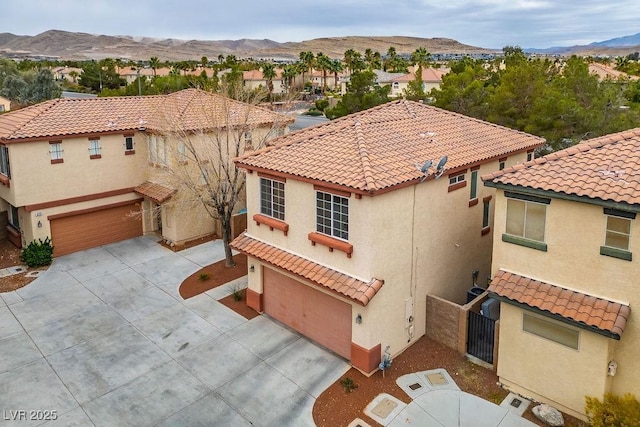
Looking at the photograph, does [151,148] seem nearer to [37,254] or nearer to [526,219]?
[37,254]

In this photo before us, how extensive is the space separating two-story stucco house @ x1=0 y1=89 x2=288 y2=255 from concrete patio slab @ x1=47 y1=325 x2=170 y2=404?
885 centimetres

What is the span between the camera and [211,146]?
2431 centimetres

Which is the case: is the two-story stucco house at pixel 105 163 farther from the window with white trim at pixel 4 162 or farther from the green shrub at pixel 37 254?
the green shrub at pixel 37 254

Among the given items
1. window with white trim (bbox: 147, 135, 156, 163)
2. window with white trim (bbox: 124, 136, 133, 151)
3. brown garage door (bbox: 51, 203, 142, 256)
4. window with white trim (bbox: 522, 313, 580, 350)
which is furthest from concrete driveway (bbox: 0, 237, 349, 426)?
window with white trim (bbox: 124, 136, 133, 151)

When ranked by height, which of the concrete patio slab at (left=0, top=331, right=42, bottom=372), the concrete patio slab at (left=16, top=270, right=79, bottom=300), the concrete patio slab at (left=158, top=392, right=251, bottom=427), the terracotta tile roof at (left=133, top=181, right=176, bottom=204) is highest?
the terracotta tile roof at (left=133, top=181, right=176, bottom=204)

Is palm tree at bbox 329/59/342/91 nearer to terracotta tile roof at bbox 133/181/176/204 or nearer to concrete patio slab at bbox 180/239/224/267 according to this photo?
terracotta tile roof at bbox 133/181/176/204

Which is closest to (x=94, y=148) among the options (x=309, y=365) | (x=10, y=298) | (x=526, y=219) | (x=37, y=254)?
(x=37, y=254)

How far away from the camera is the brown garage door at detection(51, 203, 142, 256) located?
24688 millimetres

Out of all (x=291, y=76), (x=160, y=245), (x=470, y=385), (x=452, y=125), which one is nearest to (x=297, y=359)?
(x=470, y=385)

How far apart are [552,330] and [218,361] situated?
974 centimetres

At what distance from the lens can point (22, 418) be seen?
13.2m

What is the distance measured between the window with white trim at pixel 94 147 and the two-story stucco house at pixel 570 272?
19402 millimetres

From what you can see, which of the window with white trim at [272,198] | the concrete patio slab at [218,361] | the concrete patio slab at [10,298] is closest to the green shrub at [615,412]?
the concrete patio slab at [218,361]

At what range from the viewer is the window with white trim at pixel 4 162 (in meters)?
23.0
